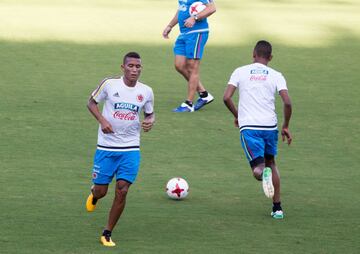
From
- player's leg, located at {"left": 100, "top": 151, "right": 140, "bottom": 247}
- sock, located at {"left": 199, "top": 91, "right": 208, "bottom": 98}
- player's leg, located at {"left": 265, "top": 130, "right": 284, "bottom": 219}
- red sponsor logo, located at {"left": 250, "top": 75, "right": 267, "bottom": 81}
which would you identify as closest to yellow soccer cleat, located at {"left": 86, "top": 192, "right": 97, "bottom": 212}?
player's leg, located at {"left": 100, "top": 151, "right": 140, "bottom": 247}

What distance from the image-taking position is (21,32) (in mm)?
23344

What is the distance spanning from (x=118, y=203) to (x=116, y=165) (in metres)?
0.46

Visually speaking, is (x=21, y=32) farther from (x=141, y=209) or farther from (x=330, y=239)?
(x=330, y=239)

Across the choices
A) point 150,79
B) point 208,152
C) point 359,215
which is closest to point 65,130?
point 208,152

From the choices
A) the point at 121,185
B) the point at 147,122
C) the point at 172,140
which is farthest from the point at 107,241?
the point at 172,140

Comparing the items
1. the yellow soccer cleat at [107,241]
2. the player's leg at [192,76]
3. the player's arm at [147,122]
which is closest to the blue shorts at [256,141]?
the player's arm at [147,122]

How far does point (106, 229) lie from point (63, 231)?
0.62 metres

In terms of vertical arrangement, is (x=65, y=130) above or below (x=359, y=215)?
above

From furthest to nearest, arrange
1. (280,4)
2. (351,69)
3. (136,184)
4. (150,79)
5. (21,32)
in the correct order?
(280,4), (21,32), (351,69), (150,79), (136,184)

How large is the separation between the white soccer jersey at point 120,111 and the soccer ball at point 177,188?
5.97ft

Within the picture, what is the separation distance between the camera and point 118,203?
31.8 ft

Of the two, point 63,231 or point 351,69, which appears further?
point 351,69

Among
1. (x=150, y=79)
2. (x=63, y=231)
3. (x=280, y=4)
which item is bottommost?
(x=63, y=231)

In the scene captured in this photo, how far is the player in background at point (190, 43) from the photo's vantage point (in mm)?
16312
